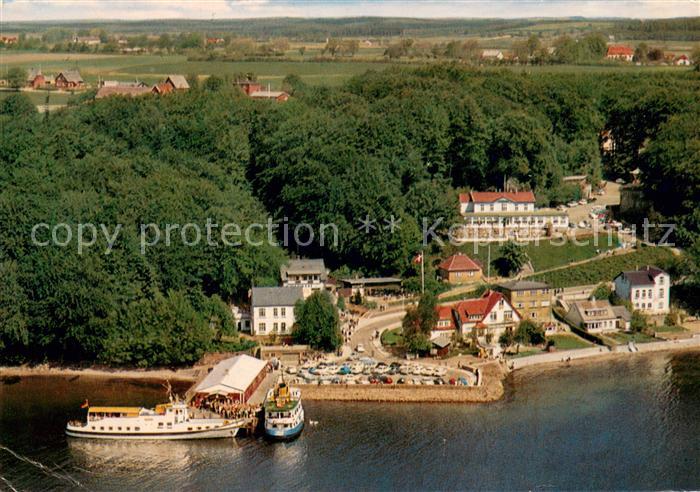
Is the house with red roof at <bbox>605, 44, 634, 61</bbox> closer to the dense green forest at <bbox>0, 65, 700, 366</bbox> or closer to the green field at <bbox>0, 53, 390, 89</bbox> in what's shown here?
the dense green forest at <bbox>0, 65, 700, 366</bbox>

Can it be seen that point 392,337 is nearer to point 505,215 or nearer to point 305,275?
point 305,275

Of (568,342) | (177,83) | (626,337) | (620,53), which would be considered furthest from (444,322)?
(620,53)

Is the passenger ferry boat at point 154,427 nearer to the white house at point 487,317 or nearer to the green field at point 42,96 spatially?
the white house at point 487,317

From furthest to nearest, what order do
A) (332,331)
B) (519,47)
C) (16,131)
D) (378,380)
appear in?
(519,47) → (16,131) → (332,331) → (378,380)

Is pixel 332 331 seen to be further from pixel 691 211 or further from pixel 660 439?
pixel 691 211

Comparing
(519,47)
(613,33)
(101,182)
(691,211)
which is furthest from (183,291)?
(613,33)

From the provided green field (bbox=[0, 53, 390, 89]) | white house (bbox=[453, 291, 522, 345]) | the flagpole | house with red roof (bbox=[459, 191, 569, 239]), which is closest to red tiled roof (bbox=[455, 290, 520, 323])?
white house (bbox=[453, 291, 522, 345])
